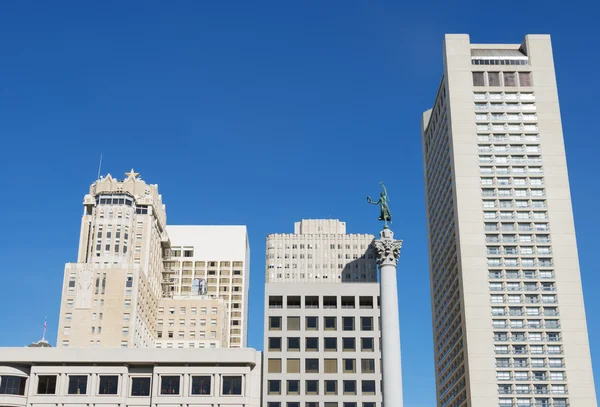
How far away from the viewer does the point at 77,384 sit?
4348 inches

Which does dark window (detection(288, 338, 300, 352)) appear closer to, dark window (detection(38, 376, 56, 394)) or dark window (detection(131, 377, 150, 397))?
dark window (detection(131, 377, 150, 397))

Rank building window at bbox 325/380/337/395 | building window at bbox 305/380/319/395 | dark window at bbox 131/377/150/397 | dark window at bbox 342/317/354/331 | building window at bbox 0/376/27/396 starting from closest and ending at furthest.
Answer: building window at bbox 0/376/27/396
dark window at bbox 131/377/150/397
building window at bbox 325/380/337/395
building window at bbox 305/380/319/395
dark window at bbox 342/317/354/331

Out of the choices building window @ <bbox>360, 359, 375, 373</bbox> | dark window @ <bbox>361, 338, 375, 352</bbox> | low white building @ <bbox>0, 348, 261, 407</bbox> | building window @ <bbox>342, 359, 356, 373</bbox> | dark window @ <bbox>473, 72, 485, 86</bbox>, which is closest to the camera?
low white building @ <bbox>0, 348, 261, 407</bbox>

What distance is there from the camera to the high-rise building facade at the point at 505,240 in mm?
162125

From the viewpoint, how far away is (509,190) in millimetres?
179250

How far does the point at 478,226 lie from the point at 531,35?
49.6 meters

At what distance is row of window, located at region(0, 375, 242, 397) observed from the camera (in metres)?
110

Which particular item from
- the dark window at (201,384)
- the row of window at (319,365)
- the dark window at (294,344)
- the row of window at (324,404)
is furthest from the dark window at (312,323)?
the dark window at (201,384)

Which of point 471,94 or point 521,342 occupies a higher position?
point 471,94

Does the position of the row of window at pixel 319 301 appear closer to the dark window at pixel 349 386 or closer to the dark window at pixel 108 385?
the dark window at pixel 349 386

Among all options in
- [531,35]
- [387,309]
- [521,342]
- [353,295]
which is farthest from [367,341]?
[531,35]

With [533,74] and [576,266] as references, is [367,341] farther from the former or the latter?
[533,74]

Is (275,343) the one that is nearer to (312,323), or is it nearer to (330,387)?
(312,323)

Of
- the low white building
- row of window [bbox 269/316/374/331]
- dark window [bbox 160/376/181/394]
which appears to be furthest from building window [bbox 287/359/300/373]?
dark window [bbox 160/376/181/394]
